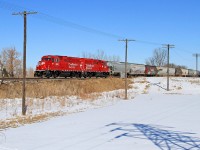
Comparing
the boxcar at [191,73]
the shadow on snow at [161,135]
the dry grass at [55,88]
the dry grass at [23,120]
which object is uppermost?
the boxcar at [191,73]

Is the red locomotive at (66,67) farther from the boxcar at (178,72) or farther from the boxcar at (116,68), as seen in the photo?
the boxcar at (178,72)

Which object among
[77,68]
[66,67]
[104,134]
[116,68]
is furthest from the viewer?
[116,68]

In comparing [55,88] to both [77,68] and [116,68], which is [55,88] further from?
[116,68]

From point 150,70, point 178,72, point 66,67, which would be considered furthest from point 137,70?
point 66,67

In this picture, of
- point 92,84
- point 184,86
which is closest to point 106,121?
point 92,84

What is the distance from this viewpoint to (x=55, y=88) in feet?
103

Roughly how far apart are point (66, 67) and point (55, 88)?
10847mm

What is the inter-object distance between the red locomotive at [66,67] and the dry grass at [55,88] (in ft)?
13.4

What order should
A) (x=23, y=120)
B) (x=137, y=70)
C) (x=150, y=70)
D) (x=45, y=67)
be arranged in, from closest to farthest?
(x=23, y=120), (x=45, y=67), (x=137, y=70), (x=150, y=70)

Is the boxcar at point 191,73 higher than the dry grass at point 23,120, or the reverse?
the boxcar at point 191,73

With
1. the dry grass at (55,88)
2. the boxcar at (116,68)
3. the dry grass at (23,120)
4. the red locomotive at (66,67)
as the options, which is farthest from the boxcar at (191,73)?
the dry grass at (23,120)

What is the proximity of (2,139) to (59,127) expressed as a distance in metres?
3.44

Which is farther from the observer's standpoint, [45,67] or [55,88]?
[45,67]

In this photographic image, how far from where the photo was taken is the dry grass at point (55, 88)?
27.6m
